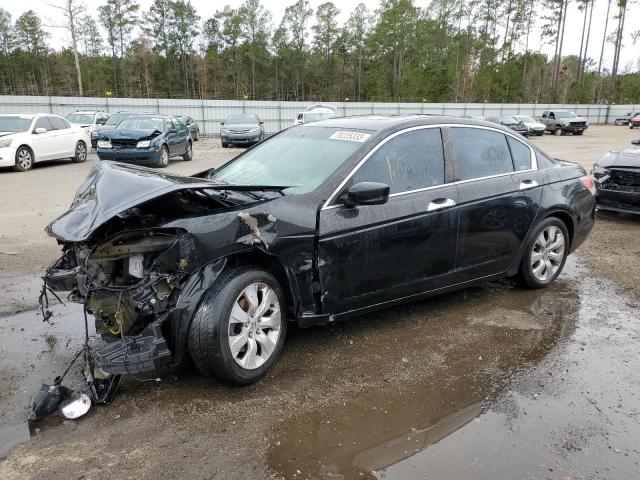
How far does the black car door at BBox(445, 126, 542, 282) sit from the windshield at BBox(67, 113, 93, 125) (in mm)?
21209

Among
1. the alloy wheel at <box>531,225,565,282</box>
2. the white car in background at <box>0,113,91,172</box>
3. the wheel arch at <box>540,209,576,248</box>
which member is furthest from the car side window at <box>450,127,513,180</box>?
the white car in background at <box>0,113,91,172</box>

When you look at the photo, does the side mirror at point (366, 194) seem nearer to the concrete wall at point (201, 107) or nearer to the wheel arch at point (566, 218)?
the wheel arch at point (566, 218)

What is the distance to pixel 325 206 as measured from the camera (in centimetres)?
371

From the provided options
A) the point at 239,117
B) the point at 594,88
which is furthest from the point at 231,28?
the point at 239,117

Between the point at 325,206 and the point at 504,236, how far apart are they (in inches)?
75.8

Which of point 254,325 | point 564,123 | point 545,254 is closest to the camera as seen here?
point 254,325

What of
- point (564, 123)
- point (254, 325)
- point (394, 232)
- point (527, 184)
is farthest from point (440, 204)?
point (564, 123)

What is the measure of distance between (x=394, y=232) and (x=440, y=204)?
54cm

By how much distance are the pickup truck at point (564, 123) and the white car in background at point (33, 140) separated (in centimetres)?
3083

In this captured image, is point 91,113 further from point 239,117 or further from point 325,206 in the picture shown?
point 325,206

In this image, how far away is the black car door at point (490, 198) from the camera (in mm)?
4488

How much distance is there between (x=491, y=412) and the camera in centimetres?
324

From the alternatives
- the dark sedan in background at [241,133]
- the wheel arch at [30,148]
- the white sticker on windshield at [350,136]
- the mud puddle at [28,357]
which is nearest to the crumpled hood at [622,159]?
the white sticker on windshield at [350,136]

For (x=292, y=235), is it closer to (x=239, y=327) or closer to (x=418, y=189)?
(x=239, y=327)
